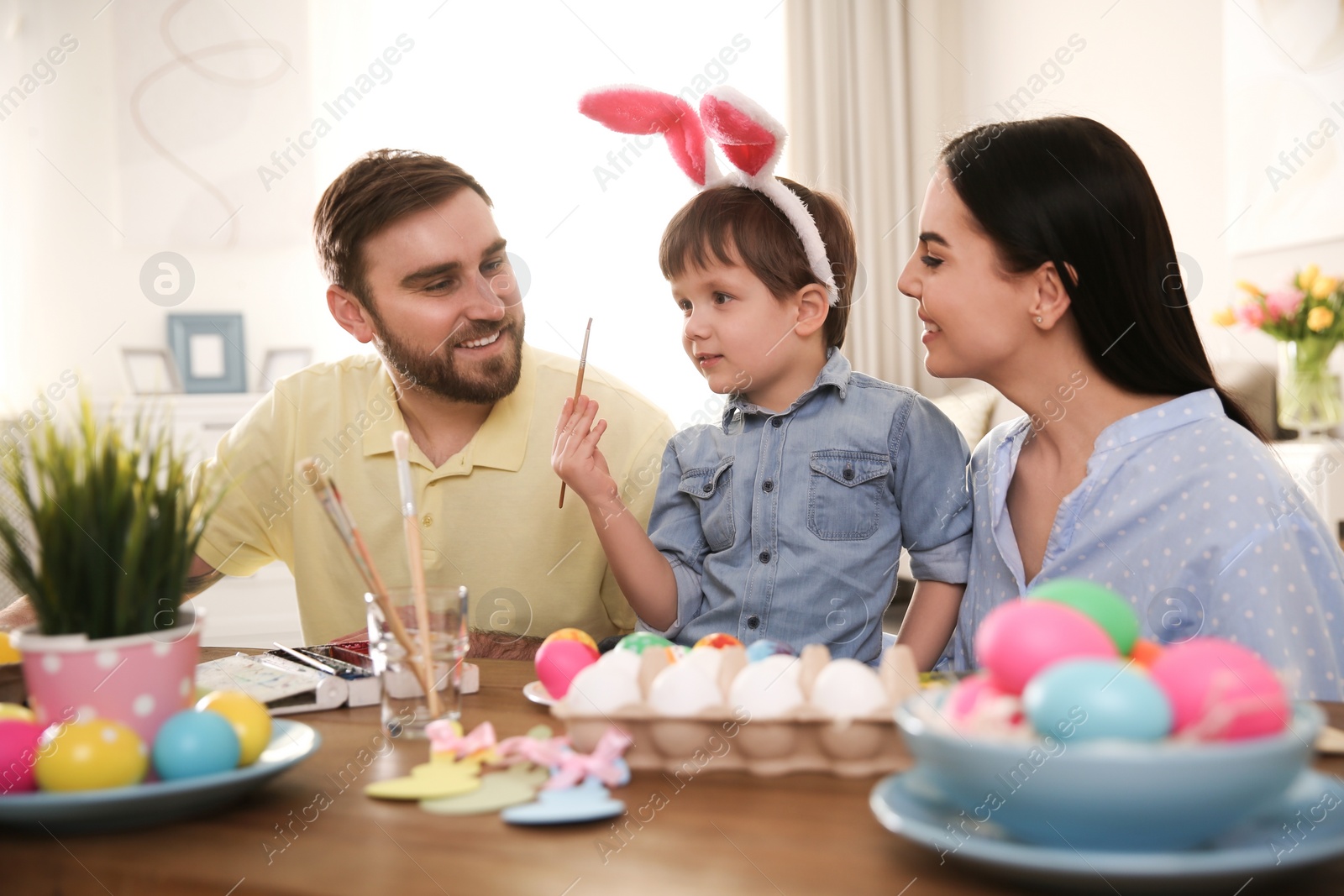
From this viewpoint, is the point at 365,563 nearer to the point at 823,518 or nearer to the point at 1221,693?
the point at 1221,693

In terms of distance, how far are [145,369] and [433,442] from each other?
2.82 metres

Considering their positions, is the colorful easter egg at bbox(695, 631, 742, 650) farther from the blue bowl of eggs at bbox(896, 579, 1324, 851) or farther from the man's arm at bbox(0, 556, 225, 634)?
the man's arm at bbox(0, 556, 225, 634)

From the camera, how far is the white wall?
4211 millimetres

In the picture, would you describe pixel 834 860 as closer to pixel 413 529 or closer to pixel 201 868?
pixel 201 868

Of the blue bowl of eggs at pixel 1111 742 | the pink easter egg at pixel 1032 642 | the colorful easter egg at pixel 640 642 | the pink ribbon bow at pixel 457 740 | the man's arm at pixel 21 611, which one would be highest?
the pink easter egg at pixel 1032 642

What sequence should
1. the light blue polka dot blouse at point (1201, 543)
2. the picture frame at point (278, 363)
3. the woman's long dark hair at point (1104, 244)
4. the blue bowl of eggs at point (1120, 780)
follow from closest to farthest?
the blue bowl of eggs at point (1120, 780)
the light blue polka dot blouse at point (1201, 543)
the woman's long dark hair at point (1104, 244)
the picture frame at point (278, 363)

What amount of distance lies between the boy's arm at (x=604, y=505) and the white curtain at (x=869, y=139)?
3.36 meters

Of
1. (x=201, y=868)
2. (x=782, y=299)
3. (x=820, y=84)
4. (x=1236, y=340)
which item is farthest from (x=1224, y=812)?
(x=820, y=84)

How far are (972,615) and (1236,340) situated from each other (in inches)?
102

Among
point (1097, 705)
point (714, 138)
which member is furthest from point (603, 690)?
point (714, 138)

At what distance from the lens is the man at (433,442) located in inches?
71.5

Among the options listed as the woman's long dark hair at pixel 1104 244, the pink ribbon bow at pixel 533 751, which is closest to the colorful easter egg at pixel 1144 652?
the pink ribbon bow at pixel 533 751

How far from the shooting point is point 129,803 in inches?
26.5

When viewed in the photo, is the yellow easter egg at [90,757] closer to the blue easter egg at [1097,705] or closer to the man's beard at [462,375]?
the blue easter egg at [1097,705]
